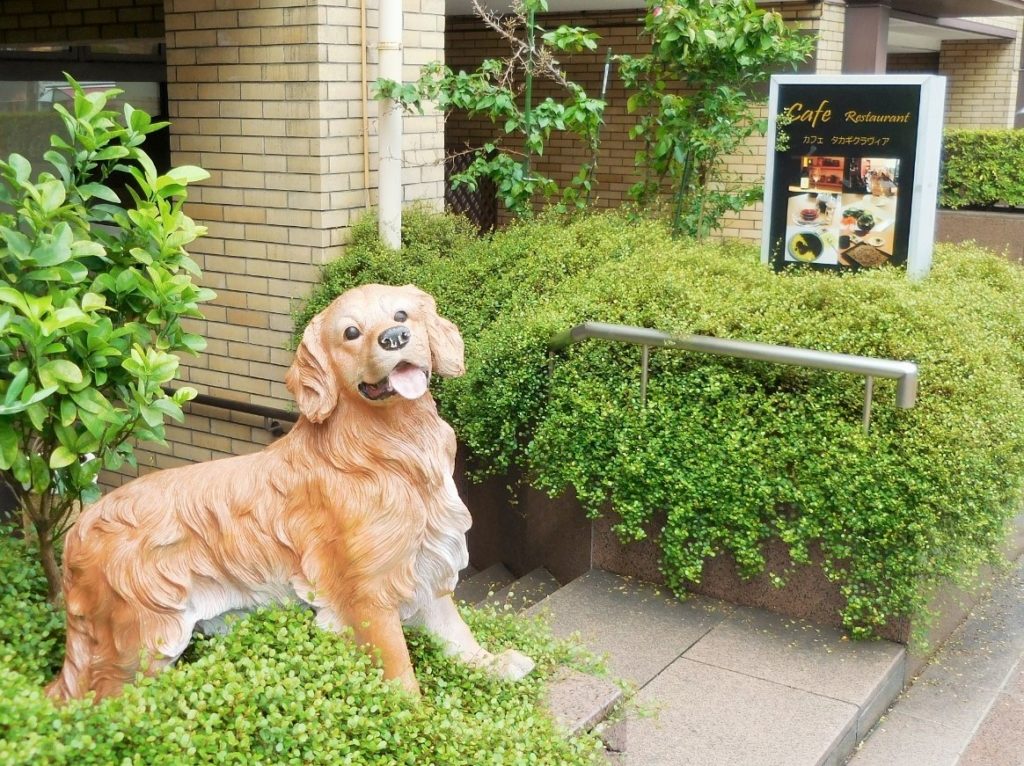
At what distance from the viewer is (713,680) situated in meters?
4.41

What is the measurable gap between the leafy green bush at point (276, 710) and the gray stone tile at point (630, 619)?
1.35m

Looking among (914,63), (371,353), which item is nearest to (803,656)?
(371,353)

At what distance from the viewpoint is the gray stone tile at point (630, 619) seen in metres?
4.59

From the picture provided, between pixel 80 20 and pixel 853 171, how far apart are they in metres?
5.31

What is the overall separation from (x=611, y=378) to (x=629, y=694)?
188 cm

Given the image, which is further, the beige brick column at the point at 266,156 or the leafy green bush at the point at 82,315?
the beige brick column at the point at 266,156

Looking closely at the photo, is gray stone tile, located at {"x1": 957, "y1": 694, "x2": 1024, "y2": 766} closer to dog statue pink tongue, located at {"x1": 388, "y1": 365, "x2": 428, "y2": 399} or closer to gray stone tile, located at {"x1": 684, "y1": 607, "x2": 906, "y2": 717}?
gray stone tile, located at {"x1": 684, "y1": 607, "x2": 906, "y2": 717}

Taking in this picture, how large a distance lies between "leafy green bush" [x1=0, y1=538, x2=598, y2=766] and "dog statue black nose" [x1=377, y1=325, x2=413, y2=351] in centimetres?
78

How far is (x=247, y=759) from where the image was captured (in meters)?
2.61

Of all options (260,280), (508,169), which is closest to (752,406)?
(508,169)

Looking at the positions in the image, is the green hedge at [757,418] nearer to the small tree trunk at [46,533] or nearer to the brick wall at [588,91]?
the small tree trunk at [46,533]

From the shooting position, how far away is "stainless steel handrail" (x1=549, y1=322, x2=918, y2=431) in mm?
4375

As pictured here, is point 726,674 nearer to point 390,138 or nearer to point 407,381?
point 407,381

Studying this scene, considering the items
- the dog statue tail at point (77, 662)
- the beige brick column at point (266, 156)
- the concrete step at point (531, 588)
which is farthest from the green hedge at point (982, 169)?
the dog statue tail at point (77, 662)
